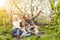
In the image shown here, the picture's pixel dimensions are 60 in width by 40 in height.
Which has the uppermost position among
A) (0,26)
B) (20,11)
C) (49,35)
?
(20,11)

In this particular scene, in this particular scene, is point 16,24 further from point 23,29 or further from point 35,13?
point 35,13

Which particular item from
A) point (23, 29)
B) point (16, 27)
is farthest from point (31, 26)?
point (16, 27)

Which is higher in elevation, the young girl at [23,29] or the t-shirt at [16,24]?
the t-shirt at [16,24]

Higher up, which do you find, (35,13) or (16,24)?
(35,13)

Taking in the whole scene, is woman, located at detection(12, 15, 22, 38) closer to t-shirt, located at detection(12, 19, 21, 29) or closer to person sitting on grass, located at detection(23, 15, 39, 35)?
t-shirt, located at detection(12, 19, 21, 29)

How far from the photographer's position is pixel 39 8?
138 inches

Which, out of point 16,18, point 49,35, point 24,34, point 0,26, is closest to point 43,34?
Result: point 49,35

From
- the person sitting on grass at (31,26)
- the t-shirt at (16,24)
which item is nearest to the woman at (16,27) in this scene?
the t-shirt at (16,24)

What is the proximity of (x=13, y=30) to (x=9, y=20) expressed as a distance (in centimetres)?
20

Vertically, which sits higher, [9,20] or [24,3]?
[24,3]

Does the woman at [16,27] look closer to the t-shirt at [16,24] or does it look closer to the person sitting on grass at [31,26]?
the t-shirt at [16,24]

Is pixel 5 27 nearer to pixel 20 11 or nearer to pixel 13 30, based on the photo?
pixel 13 30

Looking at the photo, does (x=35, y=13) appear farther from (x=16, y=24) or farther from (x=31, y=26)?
(x=16, y=24)

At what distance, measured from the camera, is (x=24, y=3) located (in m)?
3.53
